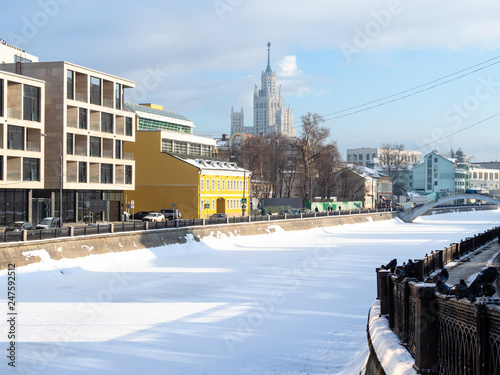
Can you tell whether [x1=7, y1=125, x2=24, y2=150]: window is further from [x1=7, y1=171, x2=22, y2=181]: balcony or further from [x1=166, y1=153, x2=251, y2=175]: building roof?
[x1=166, y1=153, x2=251, y2=175]: building roof

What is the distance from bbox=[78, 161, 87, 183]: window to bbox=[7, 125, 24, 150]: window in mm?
7783

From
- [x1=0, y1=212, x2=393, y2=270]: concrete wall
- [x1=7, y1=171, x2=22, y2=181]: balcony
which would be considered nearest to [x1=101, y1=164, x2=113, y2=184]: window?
[x1=7, y1=171, x2=22, y2=181]: balcony

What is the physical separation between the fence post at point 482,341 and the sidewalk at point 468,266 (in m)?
15.4

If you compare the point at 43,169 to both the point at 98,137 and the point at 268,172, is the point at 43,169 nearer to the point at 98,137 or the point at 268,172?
the point at 98,137

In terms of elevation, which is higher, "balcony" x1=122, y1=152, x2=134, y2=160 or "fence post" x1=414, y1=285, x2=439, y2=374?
"balcony" x1=122, y1=152, x2=134, y2=160

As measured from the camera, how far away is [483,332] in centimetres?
661

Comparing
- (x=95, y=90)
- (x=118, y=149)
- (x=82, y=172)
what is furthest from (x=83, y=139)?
(x=118, y=149)

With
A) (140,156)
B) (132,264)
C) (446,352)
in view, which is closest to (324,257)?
(132,264)

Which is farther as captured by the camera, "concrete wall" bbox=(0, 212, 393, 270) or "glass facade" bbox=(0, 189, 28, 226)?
"glass facade" bbox=(0, 189, 28, 226)

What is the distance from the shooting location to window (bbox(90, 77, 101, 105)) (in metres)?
57.5

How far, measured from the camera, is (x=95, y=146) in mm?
58031

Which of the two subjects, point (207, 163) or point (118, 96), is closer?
point (118, 96)

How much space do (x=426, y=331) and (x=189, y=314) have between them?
52.0 feet

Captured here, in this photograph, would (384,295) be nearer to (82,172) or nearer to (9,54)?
(82,172)
